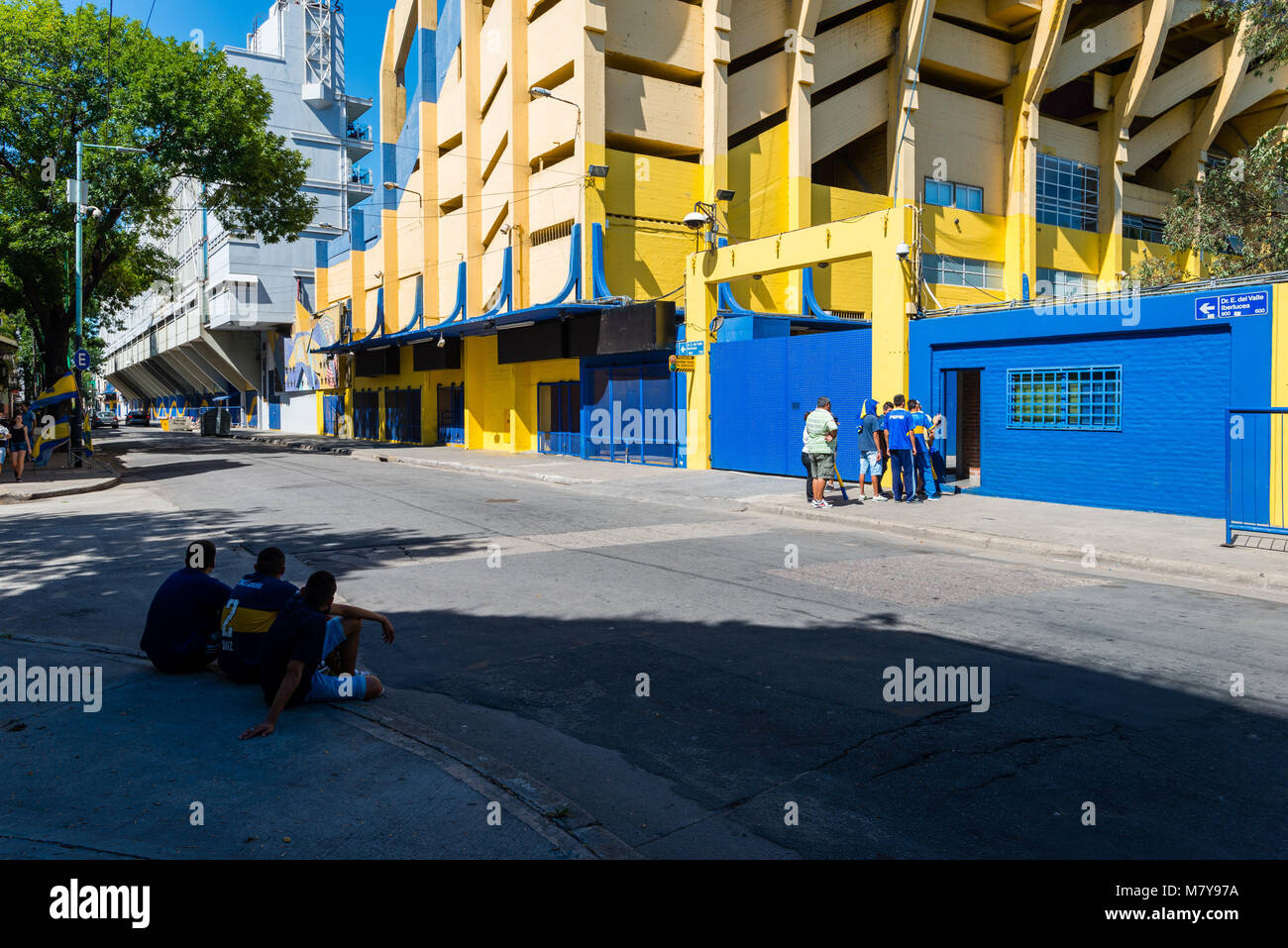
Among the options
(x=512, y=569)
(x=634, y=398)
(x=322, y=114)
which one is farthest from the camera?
(x=322, y=114)

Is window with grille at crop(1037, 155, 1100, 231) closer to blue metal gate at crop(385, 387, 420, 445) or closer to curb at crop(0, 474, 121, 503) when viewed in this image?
blue metal gate at crop(385, 387, 420, 445)

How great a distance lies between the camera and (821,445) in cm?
1503

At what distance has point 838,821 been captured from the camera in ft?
13.0

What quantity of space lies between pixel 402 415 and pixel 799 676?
119ft

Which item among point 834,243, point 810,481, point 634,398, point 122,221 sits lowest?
point 810,481

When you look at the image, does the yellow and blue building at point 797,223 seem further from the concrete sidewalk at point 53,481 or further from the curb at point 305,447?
the concrete sidewalk at point 53,481

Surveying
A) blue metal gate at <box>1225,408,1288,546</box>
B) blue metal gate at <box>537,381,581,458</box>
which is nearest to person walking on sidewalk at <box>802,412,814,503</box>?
blue metal gate at <box>1225,408,1288,546</box>

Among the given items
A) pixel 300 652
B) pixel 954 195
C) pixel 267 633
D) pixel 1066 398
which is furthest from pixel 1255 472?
pixel 954 195

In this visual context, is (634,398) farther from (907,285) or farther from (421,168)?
(421,168)

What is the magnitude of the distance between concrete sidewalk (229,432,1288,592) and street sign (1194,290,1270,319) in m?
2.87

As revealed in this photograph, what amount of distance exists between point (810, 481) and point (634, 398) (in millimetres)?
10856

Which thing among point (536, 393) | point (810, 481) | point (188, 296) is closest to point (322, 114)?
point (188, 296)

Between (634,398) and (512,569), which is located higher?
(634,398)

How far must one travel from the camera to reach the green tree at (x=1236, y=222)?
23242 millimetres
